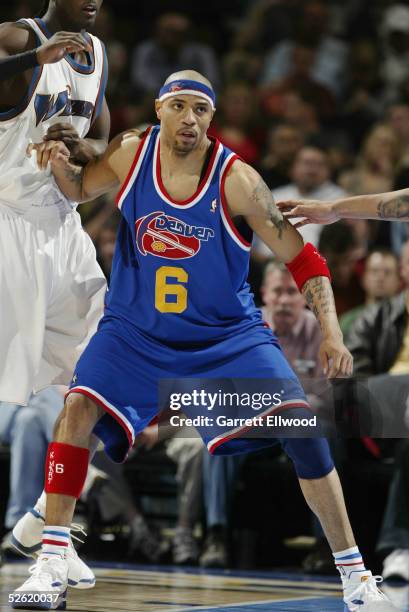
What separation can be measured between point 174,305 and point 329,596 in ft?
5.78

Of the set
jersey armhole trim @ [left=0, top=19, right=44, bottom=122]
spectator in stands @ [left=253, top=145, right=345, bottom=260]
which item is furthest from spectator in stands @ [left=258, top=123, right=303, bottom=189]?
jersey armhole trim @ [left=0, top=19, right=44, bottom=122]

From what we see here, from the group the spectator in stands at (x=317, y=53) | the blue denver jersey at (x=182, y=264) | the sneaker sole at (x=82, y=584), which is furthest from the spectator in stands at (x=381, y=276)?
the spectator in stands at (x=317, y=53)

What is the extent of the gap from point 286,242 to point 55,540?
1.54m

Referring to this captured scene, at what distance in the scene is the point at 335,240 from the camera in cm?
801

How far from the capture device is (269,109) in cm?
1123

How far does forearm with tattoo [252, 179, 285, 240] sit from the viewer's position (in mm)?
4699

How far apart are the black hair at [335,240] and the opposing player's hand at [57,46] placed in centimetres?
344

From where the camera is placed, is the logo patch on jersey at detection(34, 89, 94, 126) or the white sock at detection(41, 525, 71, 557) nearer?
the white sock at detection(41, 525, 71, 557)

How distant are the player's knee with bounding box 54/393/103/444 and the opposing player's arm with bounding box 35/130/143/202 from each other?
0.98m

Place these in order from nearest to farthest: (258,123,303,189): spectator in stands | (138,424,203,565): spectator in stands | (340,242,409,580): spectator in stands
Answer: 1. (340,242,409,580): spectator in stands
2. (138,424,203,565): spectator in stands
3. (258,123,303,189): spectator in stands

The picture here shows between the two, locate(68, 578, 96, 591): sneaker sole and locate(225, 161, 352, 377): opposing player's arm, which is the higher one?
locate(225, 161, 352, 377): opposing player's arm

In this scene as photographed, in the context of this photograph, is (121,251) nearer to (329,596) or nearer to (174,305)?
(174,305)

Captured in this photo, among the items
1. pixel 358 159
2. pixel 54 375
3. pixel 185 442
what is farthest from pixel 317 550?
pixel 358 159

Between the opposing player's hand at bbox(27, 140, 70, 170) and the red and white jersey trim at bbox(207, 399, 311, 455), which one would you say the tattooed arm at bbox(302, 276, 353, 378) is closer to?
the red and white jersey trim at bbox(207, 399, 311, 455)
